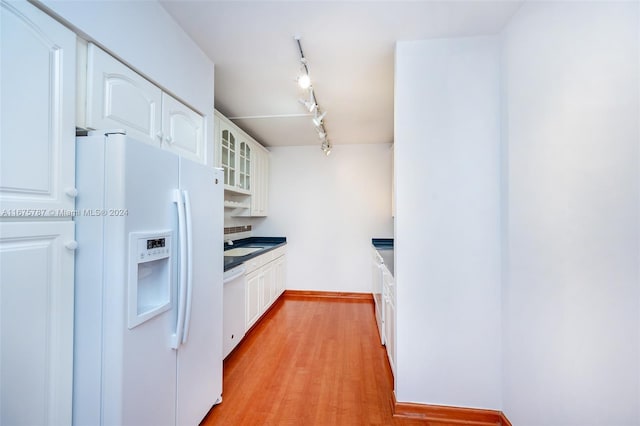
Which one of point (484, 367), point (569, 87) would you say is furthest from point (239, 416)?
point (569, 87)

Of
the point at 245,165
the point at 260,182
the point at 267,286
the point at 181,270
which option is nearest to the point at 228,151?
the point at 245,165

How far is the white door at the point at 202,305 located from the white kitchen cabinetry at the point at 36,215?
18.8 inches

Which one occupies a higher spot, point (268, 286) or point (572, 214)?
point (572, 214)

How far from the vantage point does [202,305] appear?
5.23 ft

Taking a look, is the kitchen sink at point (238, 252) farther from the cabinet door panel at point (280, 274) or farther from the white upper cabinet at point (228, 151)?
the white upper cabinet at point (228, 151)

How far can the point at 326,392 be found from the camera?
6.51 ft

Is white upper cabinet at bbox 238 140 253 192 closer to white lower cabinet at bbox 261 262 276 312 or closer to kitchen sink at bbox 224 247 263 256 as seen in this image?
kitchen sink at bbox 224 247 263 256

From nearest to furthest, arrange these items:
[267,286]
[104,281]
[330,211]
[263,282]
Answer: [104,281] → [263,282] → [267,286] → [330,211]

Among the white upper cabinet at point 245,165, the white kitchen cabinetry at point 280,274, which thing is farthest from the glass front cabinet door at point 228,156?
the white kitchen cabinetry at point 280,274

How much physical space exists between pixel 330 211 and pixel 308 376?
2.61 meters

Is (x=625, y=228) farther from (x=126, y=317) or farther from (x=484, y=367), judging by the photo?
(x=126, y=317)

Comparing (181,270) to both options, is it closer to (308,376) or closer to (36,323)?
(36,323)

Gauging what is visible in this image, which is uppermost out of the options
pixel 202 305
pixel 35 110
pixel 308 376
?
pixel 35 110

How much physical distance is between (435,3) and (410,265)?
1562mm
